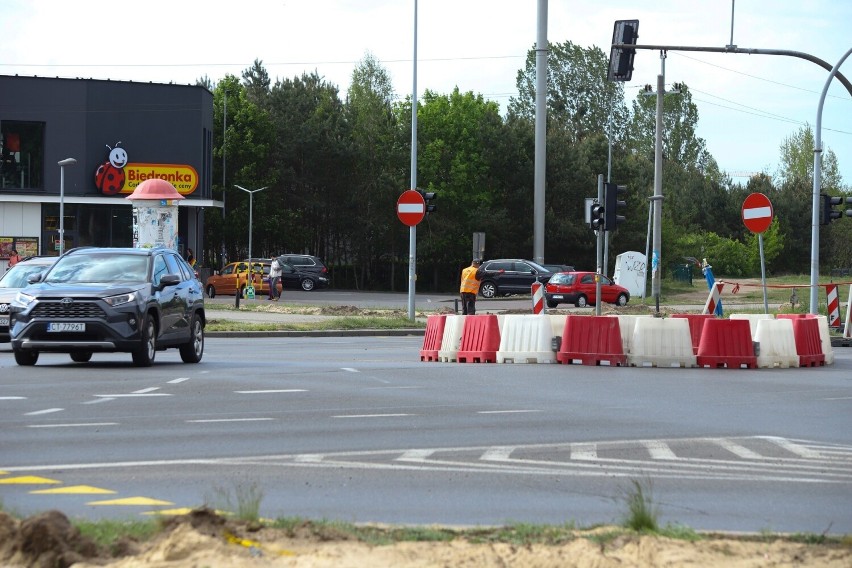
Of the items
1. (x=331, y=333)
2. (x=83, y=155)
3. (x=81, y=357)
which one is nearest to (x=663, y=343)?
(x=81, y=357)

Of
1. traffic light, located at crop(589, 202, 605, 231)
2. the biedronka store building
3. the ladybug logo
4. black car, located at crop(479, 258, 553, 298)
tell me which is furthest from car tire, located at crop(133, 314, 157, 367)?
the ladybug logo

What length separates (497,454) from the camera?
10.5m

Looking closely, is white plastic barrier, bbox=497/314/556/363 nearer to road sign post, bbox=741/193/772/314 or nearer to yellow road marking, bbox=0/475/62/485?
road sign post, bbox=741/193/772/314

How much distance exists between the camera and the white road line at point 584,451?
34.1 ft

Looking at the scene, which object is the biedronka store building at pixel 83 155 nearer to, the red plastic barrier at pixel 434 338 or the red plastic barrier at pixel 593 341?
the red plastic barrier at pixel 434 338

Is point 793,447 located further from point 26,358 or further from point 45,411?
point 26,358

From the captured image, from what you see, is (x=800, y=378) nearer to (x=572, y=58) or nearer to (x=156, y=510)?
(x=156, y=510)

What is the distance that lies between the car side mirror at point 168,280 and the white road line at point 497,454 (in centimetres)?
1003

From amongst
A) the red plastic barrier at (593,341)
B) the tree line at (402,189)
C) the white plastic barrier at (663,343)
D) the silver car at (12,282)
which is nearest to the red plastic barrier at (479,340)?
the red plastic barrier at (593,341)

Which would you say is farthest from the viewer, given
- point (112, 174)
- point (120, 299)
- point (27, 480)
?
point (112, 174)

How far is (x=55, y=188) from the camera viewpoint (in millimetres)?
59438

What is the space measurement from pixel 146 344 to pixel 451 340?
536cm

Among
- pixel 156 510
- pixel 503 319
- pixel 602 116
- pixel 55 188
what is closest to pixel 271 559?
pixel 156 510

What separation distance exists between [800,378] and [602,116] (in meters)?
94.0
